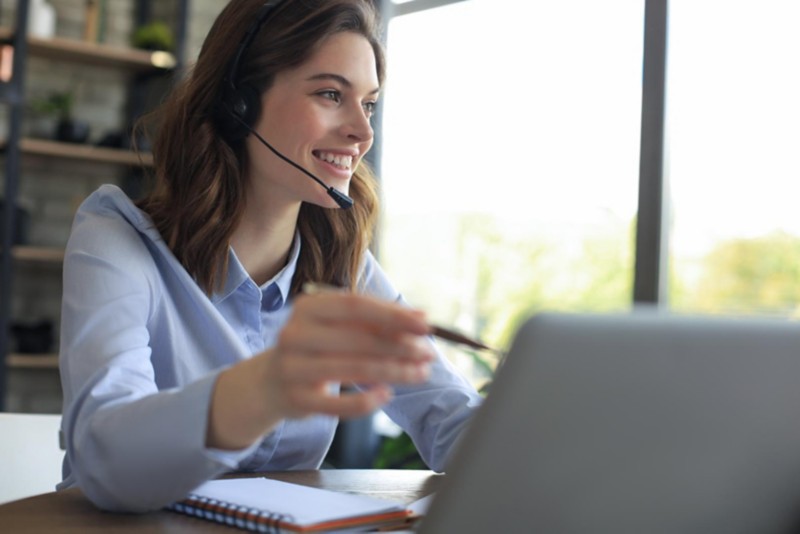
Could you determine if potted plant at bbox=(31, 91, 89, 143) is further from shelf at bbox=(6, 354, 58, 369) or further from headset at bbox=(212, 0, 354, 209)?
headset at bbox=(212, 0, 354, 209)

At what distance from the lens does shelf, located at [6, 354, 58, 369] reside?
3.86 m

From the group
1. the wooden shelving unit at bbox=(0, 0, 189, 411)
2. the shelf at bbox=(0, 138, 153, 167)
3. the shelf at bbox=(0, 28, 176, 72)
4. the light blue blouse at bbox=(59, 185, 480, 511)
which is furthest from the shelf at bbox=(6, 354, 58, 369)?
the light blue blouse at bbox=(59, 185, 480, 511)

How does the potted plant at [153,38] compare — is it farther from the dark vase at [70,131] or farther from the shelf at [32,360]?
the shelf at [32,360]

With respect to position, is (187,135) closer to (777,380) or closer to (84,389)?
(84,389)

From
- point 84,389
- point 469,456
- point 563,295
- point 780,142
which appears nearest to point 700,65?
Answer: point 780,142

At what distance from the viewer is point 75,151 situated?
4.06 m

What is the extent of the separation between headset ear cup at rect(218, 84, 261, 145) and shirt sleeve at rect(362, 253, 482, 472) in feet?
1.52

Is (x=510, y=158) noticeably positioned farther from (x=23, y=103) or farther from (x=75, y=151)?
(x=23, y=103)

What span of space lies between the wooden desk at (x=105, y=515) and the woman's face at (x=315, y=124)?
0.48 metres

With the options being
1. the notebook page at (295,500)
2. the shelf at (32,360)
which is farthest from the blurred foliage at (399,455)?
the notebook page at (295,500)

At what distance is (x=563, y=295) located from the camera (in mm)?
3479

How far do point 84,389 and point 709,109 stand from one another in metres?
2.28

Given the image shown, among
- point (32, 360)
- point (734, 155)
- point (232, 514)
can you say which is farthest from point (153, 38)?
point (232, 514)

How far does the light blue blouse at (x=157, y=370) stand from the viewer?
90cm
